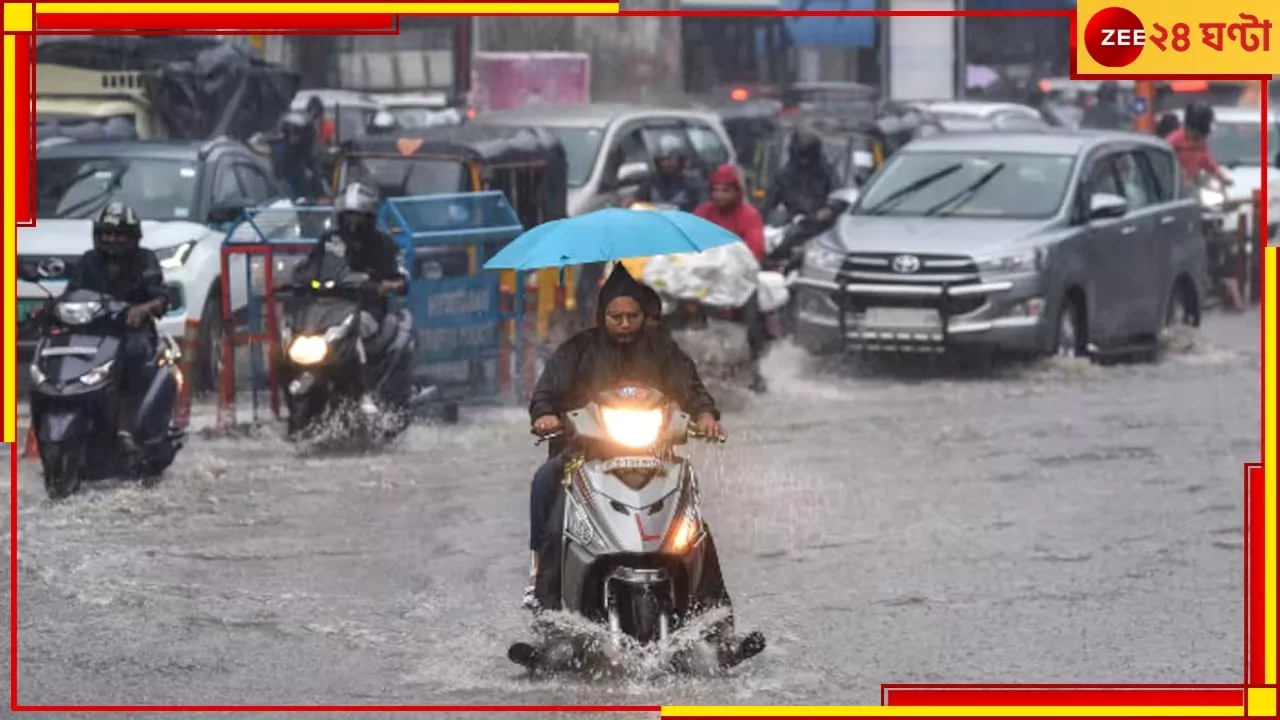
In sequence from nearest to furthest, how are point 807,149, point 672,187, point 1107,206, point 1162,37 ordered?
point 1162,37
point 672,187
point 1107,206
point 807,149

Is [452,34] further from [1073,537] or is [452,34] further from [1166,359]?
[1073,537]

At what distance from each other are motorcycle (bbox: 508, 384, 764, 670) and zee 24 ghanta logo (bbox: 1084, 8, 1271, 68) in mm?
1924

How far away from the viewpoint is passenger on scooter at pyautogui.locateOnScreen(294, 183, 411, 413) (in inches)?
562

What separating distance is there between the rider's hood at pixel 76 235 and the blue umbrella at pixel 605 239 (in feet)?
26.9

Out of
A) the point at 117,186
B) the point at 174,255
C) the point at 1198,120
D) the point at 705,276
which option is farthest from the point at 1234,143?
the point at 174,255

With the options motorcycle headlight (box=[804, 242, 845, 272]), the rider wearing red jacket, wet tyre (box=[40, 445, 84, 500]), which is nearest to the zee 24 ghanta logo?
wet tyre (box=[40, 445, 84, 500])

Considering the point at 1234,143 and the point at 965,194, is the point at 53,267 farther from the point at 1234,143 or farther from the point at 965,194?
the point at 1234,143

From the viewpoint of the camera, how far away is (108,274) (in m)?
12.6

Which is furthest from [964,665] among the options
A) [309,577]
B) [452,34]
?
[452,34]

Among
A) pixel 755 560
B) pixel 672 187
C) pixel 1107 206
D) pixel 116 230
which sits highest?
pixel 116 230

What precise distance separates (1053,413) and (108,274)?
19.8 ft

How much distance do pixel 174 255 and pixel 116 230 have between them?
3.80 meters

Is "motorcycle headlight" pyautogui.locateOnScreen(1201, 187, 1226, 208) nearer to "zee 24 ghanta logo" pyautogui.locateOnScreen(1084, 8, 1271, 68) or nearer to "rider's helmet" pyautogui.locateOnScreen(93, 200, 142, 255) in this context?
"rider's helmet" pyautogui.locateOnScreen(93, 200, 142, 255)

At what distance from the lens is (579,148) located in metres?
20.8
